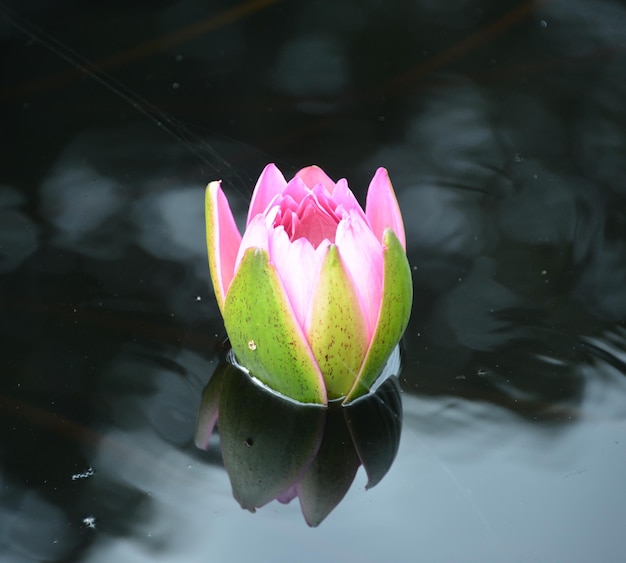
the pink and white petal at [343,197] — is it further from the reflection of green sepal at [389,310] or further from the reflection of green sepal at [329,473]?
the reflection of green sepal at [329,473]

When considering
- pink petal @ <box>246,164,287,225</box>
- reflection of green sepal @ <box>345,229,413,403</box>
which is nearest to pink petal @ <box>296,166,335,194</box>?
pink petal @ <box>246,164,287,225</box>

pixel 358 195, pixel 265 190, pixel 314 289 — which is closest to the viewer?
pixel 314 289

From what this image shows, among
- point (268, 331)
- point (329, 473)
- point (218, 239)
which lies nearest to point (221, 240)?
point (218, 239)

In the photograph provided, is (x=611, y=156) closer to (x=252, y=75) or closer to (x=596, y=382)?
(x=596, y=382)

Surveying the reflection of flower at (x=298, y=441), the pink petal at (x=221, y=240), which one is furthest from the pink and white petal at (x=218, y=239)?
the reflection of flower at (x=298, y=441)

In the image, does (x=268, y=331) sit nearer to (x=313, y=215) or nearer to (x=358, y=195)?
(x=313, y=215)

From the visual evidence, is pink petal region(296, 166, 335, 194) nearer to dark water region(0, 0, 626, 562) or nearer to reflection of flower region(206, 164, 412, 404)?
reflection of flower region(206, 164, 412, 404)
